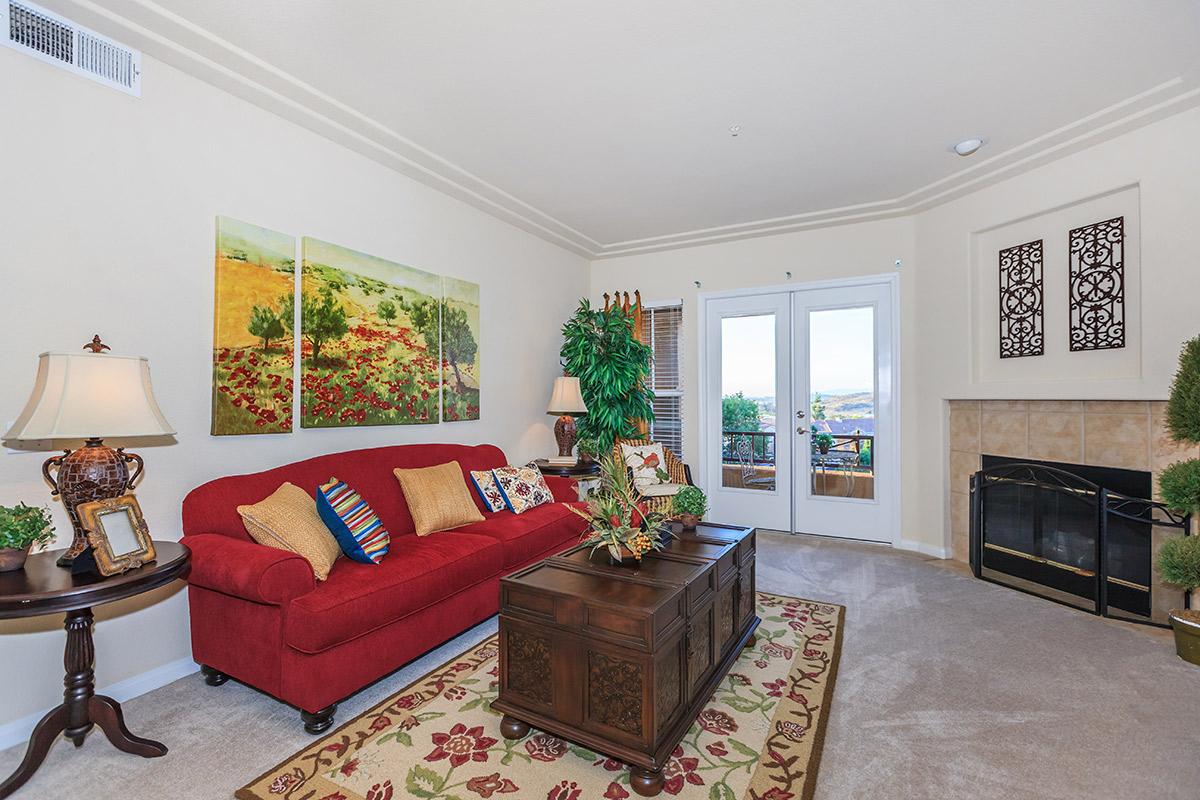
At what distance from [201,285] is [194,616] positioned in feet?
5.26

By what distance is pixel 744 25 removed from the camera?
2.48 metres

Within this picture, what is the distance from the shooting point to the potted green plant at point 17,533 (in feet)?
6.14

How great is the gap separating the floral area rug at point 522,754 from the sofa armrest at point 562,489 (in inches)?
65.2

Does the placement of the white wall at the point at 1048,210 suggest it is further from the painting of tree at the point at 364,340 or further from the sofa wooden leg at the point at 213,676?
the sofa wooden leg at the point at 213,676

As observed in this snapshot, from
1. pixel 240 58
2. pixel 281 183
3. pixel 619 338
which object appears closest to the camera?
pixel 240 58

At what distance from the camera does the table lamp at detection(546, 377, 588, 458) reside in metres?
5.13

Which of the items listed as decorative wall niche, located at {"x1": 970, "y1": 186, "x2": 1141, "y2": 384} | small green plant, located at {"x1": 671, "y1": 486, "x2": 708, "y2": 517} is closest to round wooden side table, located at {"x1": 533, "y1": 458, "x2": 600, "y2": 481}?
small green plant, located at {"x1": 671, "y1": 486, "x2": 708, "y2": 517}

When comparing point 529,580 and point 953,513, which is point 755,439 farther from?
point 529,580

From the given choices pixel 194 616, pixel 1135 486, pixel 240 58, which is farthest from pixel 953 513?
pixel 240 58

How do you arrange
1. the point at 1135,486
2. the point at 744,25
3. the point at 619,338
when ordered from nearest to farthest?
the point at 744,25 < the point at 1135,486 < the point at 619,338

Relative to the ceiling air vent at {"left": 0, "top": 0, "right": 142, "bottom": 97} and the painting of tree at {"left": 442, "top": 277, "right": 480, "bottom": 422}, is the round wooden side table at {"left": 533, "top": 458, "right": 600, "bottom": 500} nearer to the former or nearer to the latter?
the painting of tree at {"left": 442, "top": 277, "right": 480, "bottom": 422}

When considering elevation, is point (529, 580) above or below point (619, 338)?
below

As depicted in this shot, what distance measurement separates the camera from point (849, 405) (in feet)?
16.6

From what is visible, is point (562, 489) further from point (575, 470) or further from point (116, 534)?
point (116, 534)
